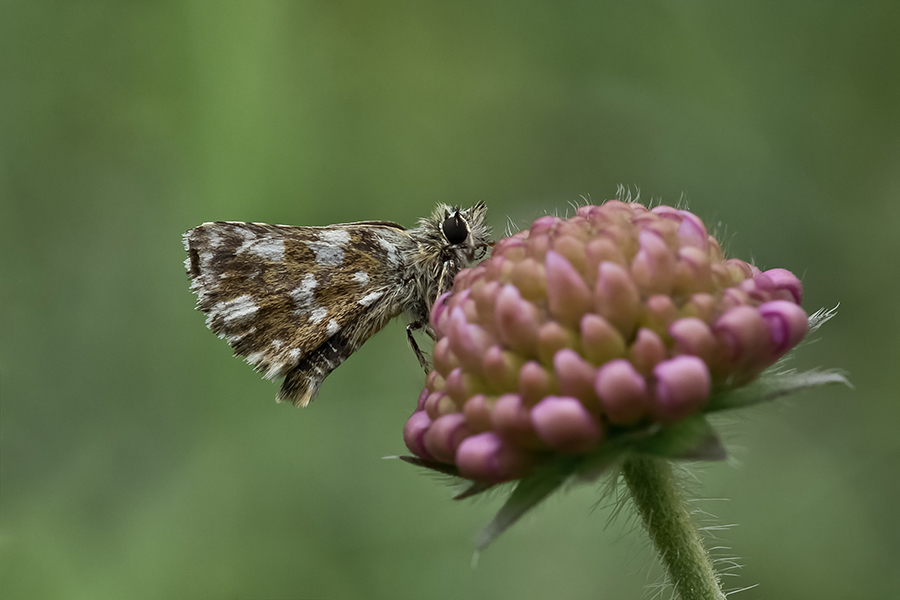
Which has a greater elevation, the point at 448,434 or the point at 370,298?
the point at 370,298

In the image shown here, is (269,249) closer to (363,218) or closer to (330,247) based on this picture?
(330,247)

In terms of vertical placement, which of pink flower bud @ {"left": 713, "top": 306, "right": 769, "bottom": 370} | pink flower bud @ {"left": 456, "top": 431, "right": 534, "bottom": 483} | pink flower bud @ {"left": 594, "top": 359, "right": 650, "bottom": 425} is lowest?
pink flower bud @ {"left": 456, "top": 431, "right": 534, "bottom": 483}

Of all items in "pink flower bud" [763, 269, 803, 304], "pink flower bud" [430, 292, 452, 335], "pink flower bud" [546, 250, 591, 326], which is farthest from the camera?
"pink flower bud" [430, 292, 452, 335]

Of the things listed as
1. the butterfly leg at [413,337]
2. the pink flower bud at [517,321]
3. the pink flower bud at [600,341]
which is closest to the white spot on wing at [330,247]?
the butterfly leg at [413,337]

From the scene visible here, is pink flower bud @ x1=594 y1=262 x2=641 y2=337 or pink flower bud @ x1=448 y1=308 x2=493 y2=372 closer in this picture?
pink flower bud @ x1=594 y1=262 x2=641 y2=337

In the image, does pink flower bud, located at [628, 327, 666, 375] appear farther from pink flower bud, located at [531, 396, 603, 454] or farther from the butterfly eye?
the butterfly eye

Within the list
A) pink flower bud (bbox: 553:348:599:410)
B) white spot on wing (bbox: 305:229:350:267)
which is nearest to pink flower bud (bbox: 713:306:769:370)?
pink flower bud (bbox: 553:348:599:410)

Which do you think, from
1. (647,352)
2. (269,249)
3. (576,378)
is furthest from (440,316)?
(269,249)
